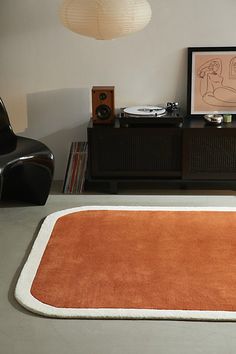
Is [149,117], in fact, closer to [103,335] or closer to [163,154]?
[163,154]

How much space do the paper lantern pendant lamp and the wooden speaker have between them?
1.22 metres

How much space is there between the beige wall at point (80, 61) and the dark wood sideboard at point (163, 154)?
0.36 meters

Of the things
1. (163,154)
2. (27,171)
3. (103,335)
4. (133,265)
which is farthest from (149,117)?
(103,335)

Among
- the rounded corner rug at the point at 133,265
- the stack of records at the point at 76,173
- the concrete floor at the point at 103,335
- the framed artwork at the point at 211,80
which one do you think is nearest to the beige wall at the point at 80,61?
the framed artwork at the point at 211,80

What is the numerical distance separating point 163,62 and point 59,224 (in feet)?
5.93

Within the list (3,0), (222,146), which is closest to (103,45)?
(3,0)

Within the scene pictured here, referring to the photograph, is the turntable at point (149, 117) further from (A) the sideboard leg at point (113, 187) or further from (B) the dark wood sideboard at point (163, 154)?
(A) the sideboard leg at point (113, 187)

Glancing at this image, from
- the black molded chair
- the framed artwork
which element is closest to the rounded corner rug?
the black molded chair

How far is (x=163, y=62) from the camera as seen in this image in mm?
4734

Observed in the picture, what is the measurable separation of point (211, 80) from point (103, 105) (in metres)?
0.89

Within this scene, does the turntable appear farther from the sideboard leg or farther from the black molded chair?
the black molded chair

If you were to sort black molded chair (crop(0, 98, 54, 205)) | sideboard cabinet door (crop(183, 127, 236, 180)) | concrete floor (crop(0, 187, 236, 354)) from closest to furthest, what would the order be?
concrete floor (crop(0, 187, 236, 354)) → black molded chair (crop(0, 98, 54, 205)) → sideboard cabinet door (crop(183, 127, 236, 180))

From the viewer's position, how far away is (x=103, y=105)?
4.58 metres

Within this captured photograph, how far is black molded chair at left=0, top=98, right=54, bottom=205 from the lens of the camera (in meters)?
3.81
